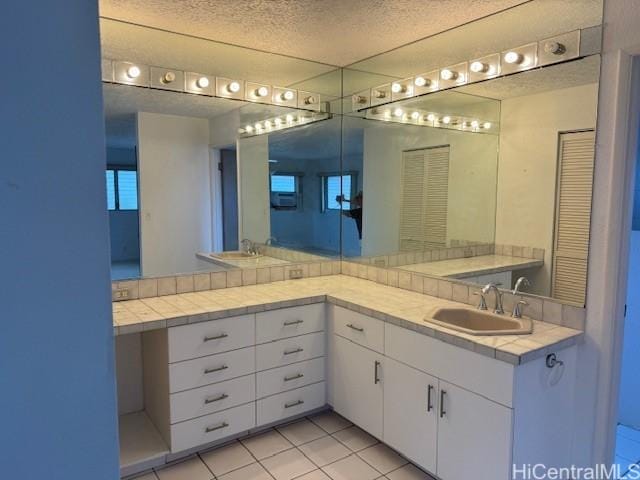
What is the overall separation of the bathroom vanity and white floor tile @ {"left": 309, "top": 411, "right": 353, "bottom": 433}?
4.4 inches

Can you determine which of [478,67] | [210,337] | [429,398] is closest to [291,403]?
[210,337]

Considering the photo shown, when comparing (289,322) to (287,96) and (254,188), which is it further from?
(287,96)

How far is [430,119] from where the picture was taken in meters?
2.94

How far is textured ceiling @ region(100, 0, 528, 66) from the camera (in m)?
2.17

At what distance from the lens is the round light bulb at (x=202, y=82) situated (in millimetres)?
2785

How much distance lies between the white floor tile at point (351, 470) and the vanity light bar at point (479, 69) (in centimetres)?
229

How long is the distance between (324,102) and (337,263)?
1.32 meters

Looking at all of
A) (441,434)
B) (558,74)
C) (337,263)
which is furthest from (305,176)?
(441,434)

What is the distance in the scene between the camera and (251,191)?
3.22 meters

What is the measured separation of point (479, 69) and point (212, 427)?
2.55 metres

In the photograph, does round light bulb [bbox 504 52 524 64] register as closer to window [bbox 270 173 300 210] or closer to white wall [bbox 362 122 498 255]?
white wall [bbox 362 122 498 255]

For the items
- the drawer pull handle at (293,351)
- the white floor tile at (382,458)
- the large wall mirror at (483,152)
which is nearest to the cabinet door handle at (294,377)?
the drawer pull handle at (293,351)

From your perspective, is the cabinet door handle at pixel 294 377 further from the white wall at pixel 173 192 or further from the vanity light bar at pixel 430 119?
the vanity light bar at pixel 430 119

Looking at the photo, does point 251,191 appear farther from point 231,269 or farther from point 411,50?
point 411,50
